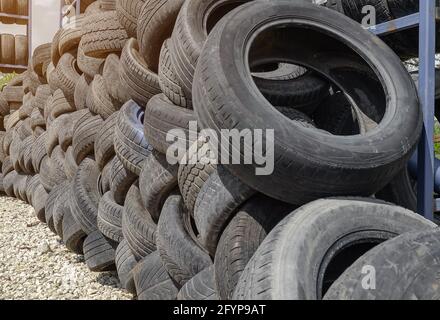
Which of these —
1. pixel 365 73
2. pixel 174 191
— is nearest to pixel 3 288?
pixel 174 191

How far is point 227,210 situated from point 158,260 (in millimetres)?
839

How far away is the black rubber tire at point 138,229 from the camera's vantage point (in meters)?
2.88

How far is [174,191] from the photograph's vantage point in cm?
278

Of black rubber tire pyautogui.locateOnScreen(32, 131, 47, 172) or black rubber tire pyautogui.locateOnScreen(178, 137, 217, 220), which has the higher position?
black rubber tire pyautogui.locateOnScreen(178, 137, 217, 220)

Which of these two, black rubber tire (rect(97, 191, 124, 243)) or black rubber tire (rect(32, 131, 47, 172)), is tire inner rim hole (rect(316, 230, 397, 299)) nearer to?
black rubber tire (rect(97, 191, 124, 243))

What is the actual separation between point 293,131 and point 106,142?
211 centimetres

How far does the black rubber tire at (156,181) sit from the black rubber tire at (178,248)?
11 centimetres

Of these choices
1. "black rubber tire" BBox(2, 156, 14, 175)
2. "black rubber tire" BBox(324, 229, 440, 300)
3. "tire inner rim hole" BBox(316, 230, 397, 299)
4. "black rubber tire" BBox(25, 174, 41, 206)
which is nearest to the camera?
"black rubber tire" BBox(324, 229, 440, 300)

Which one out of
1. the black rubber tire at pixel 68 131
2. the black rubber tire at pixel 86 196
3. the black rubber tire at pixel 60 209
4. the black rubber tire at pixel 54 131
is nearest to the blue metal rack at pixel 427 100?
the black rubber tire at pixel 86 196

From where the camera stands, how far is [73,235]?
12.8 feet

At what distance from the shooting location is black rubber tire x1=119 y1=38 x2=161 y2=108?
120 inches

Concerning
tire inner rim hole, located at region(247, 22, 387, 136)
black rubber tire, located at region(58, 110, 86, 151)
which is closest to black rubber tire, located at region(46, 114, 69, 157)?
black rubber tire, located at region(58, 110, 86, 151)

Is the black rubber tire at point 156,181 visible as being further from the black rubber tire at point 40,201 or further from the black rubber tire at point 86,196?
the black rubber tire at point 40,201

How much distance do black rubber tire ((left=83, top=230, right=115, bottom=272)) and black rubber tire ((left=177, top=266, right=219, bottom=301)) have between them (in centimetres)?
136
